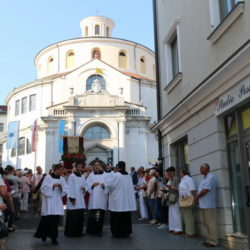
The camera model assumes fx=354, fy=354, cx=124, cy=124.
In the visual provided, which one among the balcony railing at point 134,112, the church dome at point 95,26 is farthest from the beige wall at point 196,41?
the church dome at point 95,26

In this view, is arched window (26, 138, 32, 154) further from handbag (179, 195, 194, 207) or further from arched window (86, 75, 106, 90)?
handbag (179, 195, 194, 207)

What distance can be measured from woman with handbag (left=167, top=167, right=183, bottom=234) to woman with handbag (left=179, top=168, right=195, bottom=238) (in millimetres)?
556

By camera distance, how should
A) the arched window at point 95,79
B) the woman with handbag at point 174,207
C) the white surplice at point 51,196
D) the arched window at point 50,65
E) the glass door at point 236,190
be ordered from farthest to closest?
the arched window at point 50,65 → the arched window at point 95,79 → the woman with handbag at point 174,207 → the white surplice at point 51,196 → the glass door at point 236,190

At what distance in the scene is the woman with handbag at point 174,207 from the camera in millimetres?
10422

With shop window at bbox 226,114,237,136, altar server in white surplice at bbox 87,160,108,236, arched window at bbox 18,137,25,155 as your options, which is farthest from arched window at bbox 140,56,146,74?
shop window at bbox 226,114,237,136

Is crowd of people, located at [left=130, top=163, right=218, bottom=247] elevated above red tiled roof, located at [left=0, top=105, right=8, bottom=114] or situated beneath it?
situated beneath

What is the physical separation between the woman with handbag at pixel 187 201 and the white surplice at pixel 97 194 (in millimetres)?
2415

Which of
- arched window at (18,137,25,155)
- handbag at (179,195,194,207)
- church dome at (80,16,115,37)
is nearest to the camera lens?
handbag at (179,195,194,207)

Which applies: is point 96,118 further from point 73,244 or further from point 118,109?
point 73,244

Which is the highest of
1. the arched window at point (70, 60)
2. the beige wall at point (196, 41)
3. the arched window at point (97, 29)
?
the arched window at point (97, 29)

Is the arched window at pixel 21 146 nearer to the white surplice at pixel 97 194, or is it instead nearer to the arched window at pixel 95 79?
the arched window at pixel 95 79

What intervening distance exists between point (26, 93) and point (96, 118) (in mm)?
12994

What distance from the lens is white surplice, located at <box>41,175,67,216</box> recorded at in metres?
9.20

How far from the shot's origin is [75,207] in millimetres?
10344
